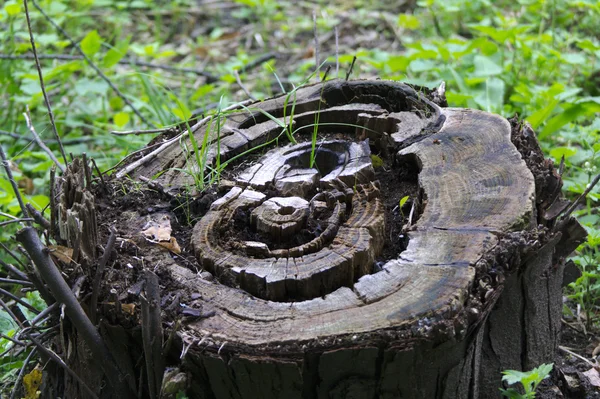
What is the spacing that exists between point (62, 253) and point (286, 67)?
411 cm

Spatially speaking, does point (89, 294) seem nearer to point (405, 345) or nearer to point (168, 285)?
point (168, 285)

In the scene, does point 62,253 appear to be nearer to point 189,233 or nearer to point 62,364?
point 62,364

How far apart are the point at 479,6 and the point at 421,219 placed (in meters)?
4.33

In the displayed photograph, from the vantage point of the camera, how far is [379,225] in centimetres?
206

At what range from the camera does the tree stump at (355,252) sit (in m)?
1.66

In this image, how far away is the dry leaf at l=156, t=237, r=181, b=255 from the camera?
2.06 meters

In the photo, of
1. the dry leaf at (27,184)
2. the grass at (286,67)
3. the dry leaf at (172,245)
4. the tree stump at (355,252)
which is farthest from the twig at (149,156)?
the dry leaf at (27,184)

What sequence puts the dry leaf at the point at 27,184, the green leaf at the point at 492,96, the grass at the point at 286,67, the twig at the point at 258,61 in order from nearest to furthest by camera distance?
the grass at the point at 286,67 → the green leaf at the point at 492,96 → the dry leaf at the point at 27,184 → the twig at the point at 258,61

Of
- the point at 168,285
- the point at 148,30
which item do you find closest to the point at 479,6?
the point at 148,30

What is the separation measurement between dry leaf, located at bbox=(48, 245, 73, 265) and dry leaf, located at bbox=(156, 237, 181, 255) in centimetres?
27

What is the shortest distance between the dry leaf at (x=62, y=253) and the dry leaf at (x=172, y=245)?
275 mm

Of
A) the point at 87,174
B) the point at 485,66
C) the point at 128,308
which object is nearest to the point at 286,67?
the point at 485,66

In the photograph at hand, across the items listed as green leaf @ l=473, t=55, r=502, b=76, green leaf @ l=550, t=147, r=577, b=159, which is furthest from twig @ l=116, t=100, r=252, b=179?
green leaf @ l=473, t=55, r=502, b=76

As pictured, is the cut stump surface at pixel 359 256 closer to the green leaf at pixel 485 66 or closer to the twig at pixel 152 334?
Answer: the twig at pixel 152 334
